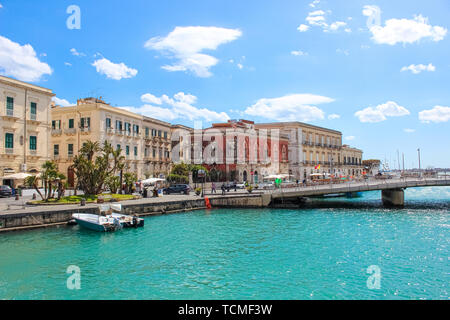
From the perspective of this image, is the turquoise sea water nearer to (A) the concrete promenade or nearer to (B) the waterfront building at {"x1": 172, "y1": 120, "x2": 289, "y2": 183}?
(A) the concrete promenade

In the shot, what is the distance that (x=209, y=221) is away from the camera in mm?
30094

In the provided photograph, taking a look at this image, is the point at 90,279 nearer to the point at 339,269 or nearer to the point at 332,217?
the point at 339,269

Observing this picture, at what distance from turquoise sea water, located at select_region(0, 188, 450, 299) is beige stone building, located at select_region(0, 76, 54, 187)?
1811cm

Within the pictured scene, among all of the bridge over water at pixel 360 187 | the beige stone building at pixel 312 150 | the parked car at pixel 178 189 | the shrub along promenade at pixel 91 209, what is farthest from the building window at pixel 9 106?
the beige stone building at pixel 312 150

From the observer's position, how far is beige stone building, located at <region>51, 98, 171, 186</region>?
163ft

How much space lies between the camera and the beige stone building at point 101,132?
163ft

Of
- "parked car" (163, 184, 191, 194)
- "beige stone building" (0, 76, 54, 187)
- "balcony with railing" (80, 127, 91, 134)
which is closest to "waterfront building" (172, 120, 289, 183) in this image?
"parked car" (163, 184, 191, 194)

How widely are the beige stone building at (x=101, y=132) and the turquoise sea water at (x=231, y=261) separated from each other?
2706 cm

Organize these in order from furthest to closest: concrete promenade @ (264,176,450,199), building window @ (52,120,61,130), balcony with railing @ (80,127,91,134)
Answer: building window @ (52,120,61,130) < balcony with railing @ (80,127,91,134) < concrete promenade @ (264,176,450,199)

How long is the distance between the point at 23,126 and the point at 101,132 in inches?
444

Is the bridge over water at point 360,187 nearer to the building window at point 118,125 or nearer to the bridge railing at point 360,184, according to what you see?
the bridge railing at point 360,184

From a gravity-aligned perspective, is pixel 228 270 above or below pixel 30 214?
below

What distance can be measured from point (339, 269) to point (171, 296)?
7.73m
